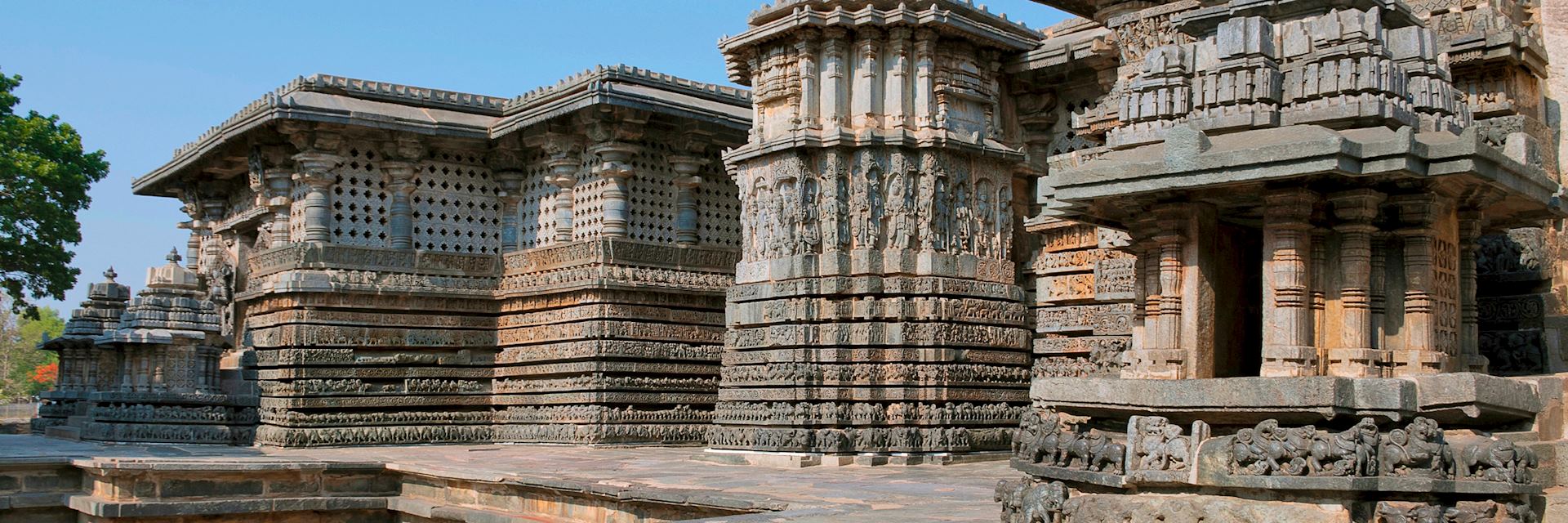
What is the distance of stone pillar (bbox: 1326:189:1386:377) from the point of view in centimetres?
888

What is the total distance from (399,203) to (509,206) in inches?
70.8

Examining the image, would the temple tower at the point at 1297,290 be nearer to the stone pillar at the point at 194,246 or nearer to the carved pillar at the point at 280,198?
the carved pillar at the point at 280,198

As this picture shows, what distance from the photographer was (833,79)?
1802 centimetres

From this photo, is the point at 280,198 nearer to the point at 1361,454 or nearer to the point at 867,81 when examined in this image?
the point at 867,81

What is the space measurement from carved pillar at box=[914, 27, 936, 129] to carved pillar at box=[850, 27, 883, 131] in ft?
1.49

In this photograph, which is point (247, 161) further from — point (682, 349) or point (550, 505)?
point (550, 505)

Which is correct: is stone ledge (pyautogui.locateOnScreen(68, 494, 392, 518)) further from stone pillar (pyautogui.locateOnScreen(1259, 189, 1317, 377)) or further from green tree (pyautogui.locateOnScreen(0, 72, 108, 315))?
green tree (pyautogui.locateOnScreen(0, 72, 108, 315))

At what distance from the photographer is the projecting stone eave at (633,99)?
2223 centimetres

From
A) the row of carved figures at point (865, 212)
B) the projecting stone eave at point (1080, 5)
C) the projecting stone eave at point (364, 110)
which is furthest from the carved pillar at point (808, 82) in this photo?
the projecting stone eave at point (364, 110)

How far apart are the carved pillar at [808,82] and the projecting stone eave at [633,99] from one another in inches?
186

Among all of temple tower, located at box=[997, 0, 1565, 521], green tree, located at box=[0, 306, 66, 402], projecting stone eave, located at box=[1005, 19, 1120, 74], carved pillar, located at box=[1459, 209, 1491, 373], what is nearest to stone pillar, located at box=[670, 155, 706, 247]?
projecting stone eave, located at box=[1005, 19, 1120, 74]

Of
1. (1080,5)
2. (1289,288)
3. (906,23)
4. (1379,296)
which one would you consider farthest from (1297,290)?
(906,23)

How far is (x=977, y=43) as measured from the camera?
18.6 metres

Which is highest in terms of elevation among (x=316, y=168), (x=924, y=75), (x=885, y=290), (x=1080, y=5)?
(x=1080, y=5)
